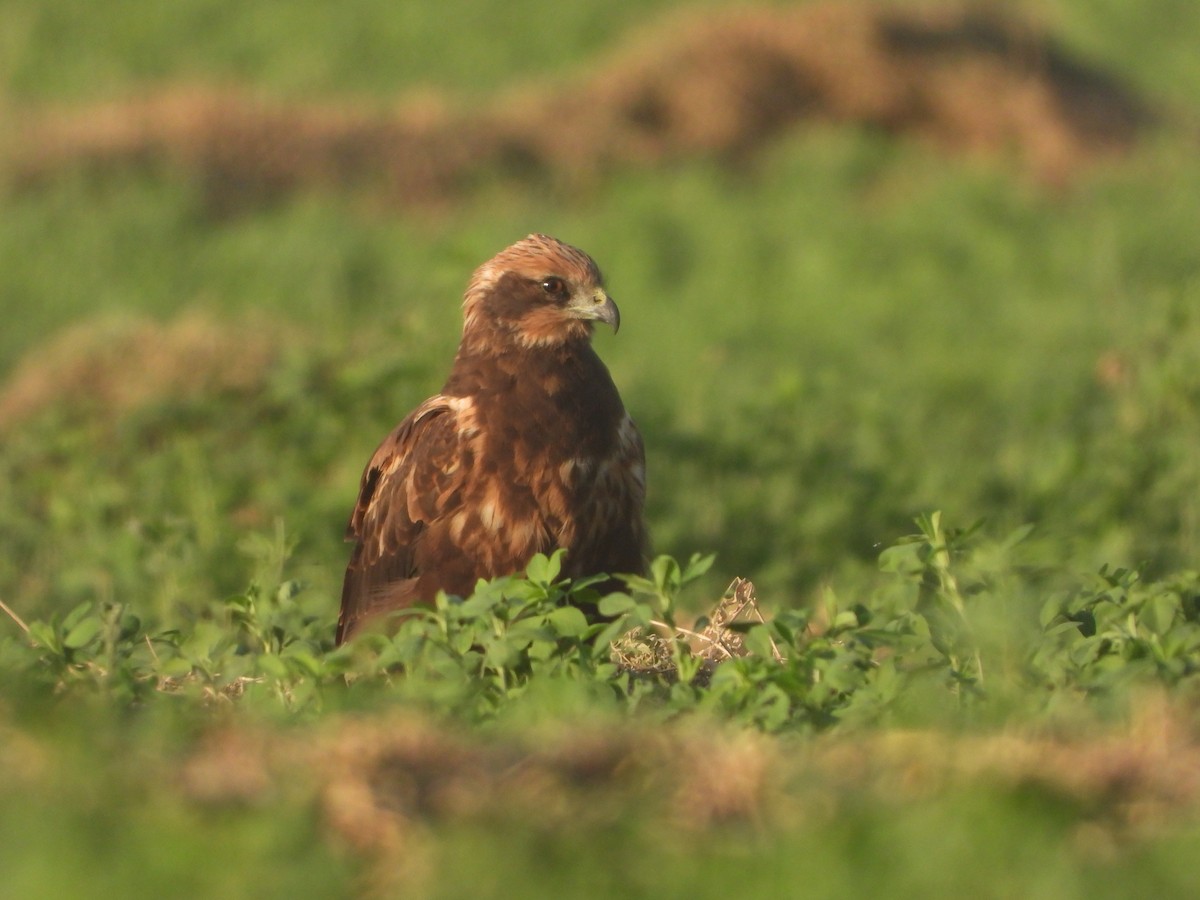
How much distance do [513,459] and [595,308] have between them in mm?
605

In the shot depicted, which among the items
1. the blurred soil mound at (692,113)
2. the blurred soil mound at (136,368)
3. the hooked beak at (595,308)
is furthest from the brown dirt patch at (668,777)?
the blurred soil mound at (692,113)

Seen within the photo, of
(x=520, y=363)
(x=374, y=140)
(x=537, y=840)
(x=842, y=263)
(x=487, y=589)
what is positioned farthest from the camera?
(x=374, y=140)

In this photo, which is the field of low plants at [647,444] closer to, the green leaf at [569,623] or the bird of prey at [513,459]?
the green leaf at [569,623]

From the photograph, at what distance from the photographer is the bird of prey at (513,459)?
589cm

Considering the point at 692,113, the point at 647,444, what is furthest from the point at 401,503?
the point at 692,113

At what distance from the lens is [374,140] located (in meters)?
17.0

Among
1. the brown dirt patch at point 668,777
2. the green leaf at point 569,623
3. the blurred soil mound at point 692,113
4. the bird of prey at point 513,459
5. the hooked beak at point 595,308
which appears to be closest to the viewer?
the brown dirt patch at point 668,777

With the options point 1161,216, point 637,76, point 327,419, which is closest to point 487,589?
point 327,419

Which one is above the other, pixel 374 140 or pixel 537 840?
pixel 374 140

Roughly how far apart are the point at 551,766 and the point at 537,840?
264 millimetres

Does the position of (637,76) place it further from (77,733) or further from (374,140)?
(77,733)

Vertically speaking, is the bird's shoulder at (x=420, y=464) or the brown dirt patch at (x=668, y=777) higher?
the bird's shoulder at (x=420, y=464)

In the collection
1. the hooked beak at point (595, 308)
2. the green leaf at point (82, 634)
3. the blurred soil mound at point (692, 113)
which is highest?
the blurred soil mound at point (692, 113)

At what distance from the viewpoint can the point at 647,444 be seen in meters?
9.39
